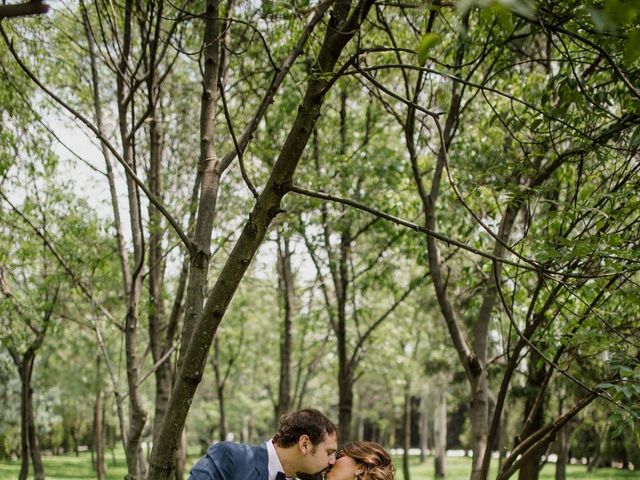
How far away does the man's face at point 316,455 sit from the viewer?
11.2ft

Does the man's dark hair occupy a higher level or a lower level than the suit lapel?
higher

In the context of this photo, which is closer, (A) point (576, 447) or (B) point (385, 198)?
(B) point (385, 198)

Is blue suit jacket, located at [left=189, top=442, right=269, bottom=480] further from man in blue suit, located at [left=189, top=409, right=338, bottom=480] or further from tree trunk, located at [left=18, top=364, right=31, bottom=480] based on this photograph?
tree trunk, located at [left=18, top=364, right=31, bottom=480]

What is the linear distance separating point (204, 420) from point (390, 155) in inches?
1159

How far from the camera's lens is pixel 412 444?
69125mm

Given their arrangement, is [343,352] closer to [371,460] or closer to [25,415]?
[371,460]

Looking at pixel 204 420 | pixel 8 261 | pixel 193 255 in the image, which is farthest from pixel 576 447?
pixel 193 255

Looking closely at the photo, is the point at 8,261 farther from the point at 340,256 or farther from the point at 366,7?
the point at 366,7

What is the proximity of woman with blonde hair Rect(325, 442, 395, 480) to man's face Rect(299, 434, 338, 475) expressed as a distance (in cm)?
19

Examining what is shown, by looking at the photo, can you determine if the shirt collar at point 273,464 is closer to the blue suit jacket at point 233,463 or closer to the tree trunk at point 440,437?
the blue suit jacket at point 233,463

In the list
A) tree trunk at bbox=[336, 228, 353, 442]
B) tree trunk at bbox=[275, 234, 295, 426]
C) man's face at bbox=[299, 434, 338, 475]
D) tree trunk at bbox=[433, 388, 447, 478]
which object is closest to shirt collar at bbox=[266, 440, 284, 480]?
man's face at bbox=[299, 434, 338, 475]

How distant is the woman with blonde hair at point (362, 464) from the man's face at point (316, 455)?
195 millimetres

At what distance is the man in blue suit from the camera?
3.29m

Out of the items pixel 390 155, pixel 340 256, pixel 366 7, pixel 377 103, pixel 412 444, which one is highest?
pixel 377 103
